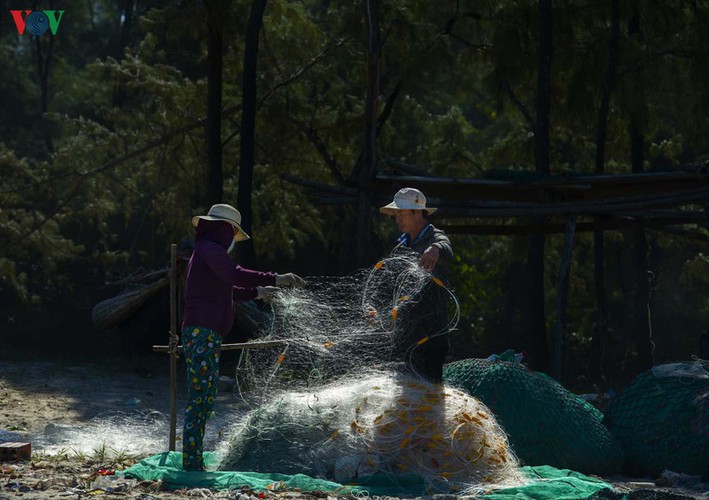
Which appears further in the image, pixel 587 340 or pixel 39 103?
pixel 39 103

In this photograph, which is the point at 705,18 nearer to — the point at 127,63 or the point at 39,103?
the point at 127,63

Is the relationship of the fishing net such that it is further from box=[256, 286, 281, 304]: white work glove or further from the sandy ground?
the sandy ground

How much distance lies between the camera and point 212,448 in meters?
8.30

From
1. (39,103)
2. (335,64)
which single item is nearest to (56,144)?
(39,103)

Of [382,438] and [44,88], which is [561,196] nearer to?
[382,438]

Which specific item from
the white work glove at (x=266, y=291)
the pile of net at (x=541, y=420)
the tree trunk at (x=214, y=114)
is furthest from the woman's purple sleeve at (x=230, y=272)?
the tree trunk at (x=214, y=114)

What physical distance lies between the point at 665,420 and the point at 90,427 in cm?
467

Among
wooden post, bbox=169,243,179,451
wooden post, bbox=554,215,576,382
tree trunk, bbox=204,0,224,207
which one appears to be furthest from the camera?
tree trunk, bbox=204,0,224,207

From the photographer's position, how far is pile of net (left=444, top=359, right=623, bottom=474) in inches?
298

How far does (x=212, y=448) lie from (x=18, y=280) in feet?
31.4

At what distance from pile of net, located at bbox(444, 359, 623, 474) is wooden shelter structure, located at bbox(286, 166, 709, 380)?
371cm

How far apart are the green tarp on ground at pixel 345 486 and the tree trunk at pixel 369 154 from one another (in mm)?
6027

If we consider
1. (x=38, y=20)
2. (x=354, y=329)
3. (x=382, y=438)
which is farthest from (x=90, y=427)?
(x=38, y=20)

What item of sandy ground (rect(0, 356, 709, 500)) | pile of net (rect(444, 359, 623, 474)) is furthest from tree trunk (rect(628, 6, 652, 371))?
pile of net (rect(444, 359, 623, 474))
